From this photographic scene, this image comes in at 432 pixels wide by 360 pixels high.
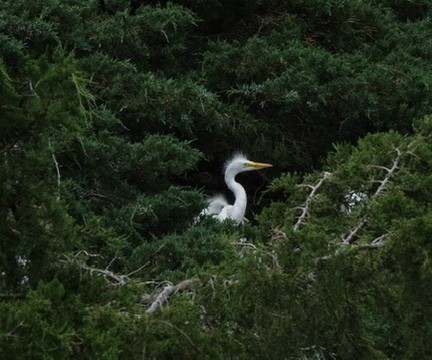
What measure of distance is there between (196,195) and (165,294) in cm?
305

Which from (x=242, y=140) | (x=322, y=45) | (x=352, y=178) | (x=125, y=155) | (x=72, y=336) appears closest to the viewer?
(x=72, y=336)

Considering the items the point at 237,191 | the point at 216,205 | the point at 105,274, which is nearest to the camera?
the point at 105,274

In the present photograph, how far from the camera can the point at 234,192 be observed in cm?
980

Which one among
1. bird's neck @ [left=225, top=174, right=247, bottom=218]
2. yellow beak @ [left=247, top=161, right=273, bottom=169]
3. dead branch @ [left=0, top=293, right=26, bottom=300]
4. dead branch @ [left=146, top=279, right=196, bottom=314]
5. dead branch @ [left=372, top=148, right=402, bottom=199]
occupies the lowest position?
bird's neck @ [left=225, top=174, right=247, bottom=218]

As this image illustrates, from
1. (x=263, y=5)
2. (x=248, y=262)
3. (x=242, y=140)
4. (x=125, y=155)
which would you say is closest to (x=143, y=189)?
(x=125, y=155)

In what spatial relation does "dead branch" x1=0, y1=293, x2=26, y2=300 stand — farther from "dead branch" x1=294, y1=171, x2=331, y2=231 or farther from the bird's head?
the bird's head

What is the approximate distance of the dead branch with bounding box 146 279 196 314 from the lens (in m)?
4.46

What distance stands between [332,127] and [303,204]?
4.47 metres

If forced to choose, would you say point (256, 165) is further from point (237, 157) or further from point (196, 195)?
point (196, 195)

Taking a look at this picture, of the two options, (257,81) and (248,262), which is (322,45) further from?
(248,262)

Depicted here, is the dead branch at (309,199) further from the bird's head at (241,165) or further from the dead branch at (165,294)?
the bird's head at (241,165)

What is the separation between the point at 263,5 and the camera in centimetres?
989

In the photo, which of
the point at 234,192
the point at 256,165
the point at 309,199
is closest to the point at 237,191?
the point at 234,192

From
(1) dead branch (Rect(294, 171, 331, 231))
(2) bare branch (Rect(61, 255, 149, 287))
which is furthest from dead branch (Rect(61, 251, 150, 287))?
(1) dead branch (Rect(294, 171, 331, 231))
